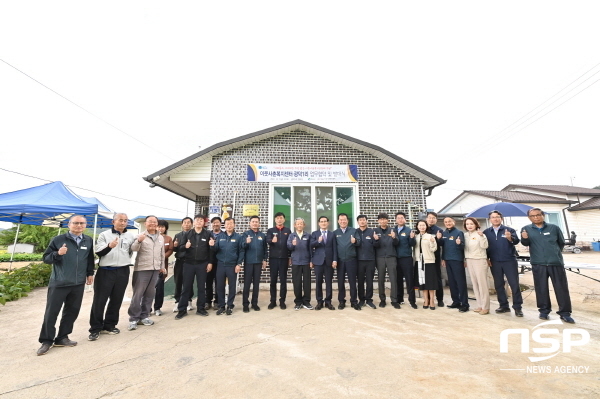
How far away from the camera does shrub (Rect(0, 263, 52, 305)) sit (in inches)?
237

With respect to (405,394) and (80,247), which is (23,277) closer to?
(80,247)

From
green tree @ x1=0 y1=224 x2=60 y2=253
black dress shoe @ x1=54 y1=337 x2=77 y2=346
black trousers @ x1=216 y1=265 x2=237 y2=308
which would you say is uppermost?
green tree @ x1=0 y1=224 x2=60 y2=253

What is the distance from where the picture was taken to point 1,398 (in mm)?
2158

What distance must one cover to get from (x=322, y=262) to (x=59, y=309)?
389 centimetres

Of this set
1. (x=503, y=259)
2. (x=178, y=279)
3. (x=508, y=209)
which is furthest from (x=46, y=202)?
(x=508, y=209)

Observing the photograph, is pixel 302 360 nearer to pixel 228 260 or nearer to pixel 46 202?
pixel 228 260

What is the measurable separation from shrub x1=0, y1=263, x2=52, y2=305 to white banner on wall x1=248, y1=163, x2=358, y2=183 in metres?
6.06

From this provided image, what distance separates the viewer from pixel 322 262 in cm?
500

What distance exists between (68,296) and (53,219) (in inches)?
430

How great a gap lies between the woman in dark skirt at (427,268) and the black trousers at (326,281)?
176 cm

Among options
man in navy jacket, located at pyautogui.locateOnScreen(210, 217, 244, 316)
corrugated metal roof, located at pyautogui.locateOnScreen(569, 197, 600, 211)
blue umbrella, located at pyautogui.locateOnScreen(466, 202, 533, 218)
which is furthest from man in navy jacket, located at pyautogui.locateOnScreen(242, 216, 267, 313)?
corrugated metal roof, located at pyautogui.locateOnScreen(569, 197, 600, 211)

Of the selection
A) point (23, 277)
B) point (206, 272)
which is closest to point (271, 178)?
point (206, 272)

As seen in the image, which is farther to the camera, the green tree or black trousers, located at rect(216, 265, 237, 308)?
the green tree

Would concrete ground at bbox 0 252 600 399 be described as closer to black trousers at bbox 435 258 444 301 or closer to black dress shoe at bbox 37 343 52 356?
black dress shoe at bbox 37 343 52 356
